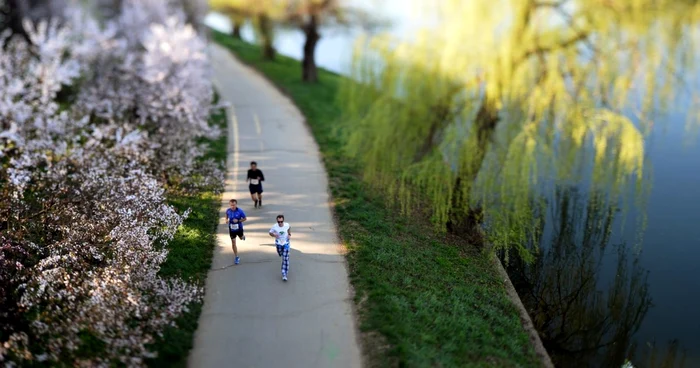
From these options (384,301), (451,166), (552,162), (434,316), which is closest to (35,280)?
(384,301)

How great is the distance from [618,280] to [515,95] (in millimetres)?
5780

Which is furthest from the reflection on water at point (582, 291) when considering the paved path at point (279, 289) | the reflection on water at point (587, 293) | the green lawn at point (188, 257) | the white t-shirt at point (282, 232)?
the green lawn at point (188, 257)

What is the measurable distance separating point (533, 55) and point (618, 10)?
5.56 feet

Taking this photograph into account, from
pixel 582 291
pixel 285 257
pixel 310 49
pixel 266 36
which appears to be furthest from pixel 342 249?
pixel 266 36

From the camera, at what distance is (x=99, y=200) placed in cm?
1249

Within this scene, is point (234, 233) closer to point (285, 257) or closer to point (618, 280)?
point (285, 257)

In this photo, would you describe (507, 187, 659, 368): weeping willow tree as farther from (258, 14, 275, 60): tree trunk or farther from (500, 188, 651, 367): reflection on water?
(258, 14, 275, 60): tree trunk

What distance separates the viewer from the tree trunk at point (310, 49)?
29.8 metres

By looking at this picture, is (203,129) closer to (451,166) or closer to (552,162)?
(451,166)

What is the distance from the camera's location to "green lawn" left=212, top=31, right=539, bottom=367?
31.3 feet

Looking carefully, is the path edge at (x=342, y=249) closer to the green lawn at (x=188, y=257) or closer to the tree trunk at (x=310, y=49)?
the green lawn at (x=188, y=257)

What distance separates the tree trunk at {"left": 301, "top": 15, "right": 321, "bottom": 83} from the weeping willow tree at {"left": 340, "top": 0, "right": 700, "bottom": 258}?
16111mm

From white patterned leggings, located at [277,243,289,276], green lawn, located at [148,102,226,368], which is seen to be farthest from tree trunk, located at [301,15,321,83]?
white patterned leggings, located at [277,243,289,276]

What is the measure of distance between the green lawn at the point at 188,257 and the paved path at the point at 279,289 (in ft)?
0.59
